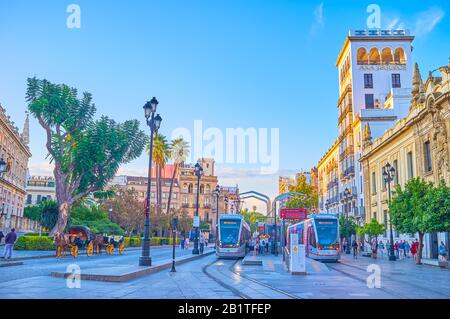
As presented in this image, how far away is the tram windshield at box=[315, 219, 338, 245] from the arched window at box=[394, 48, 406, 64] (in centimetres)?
3555

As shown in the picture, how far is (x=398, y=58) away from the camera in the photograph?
5878 centimetres

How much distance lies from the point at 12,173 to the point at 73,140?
1296 inches

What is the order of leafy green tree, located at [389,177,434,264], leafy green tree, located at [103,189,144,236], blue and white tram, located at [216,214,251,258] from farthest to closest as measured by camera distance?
leafy green tree, located at [103,189,144,236], blue and white tram, located at [216,214,251,258], leafy green tree, located at [389,177,434,264]

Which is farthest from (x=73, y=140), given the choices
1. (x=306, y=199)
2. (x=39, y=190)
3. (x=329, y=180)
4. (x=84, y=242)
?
(x=39, y=190)

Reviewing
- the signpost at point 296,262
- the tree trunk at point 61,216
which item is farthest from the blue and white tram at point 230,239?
the signpost at point 296,262

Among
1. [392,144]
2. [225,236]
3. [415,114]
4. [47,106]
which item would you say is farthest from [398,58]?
[47,106]

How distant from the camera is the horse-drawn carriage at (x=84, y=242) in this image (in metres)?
31.6

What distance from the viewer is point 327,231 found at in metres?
31.1

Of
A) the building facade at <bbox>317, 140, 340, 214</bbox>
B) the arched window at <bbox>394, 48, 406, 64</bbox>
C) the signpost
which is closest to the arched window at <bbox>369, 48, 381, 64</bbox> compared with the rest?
the arched window at <bbox>394, 48, 406, 64</bbox>

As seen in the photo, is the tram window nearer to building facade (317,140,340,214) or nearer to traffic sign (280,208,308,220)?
traffic sign (280,208,308,220)

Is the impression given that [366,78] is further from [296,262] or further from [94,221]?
[296,262]

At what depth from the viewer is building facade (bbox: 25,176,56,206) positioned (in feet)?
315

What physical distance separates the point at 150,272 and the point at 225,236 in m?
15.7
